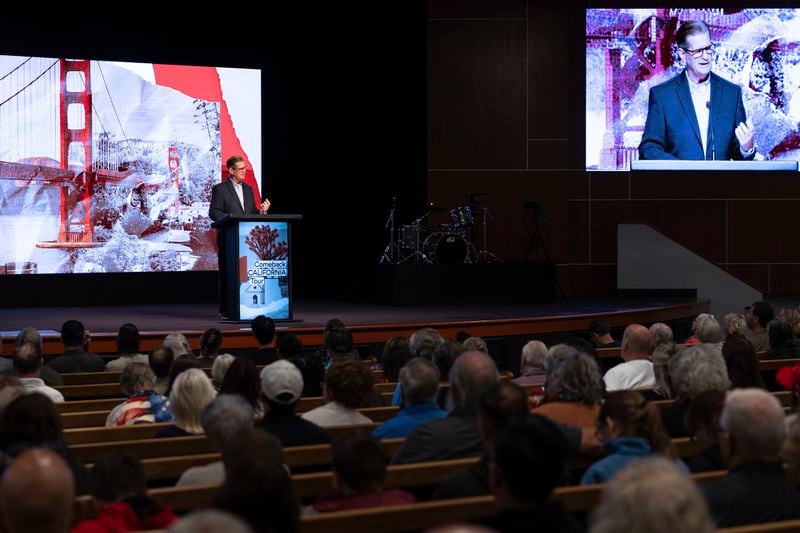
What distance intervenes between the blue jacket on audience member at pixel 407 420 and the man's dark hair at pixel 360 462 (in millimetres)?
1115

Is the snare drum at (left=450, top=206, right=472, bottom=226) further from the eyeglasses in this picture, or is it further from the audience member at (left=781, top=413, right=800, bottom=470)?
the audience member at (left=781, top=413, right=800, bottom=470)

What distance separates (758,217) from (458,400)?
36.1ft

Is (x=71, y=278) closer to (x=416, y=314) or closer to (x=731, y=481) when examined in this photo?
(x=416, y=314)

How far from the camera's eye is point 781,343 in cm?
652

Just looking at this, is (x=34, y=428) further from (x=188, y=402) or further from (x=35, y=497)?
(x=35, y=497)

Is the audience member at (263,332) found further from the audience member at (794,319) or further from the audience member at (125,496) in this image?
the audience member at (125,496)

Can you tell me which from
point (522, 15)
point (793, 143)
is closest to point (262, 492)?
point (522, 15)

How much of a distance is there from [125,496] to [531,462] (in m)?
1.02

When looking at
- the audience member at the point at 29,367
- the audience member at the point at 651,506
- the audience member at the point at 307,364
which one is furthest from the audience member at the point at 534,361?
the audience member at the point at 651,506

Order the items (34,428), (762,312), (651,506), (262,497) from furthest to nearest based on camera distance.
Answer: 1. (762,312)
2. (34,428)
3. (262,497)
4. (651,506)

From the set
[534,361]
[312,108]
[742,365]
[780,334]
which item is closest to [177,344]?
[534,361]

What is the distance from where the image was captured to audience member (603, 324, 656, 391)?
5402 mm

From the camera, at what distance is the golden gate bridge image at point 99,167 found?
12.1 metres

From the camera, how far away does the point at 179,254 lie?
42.1 ft
